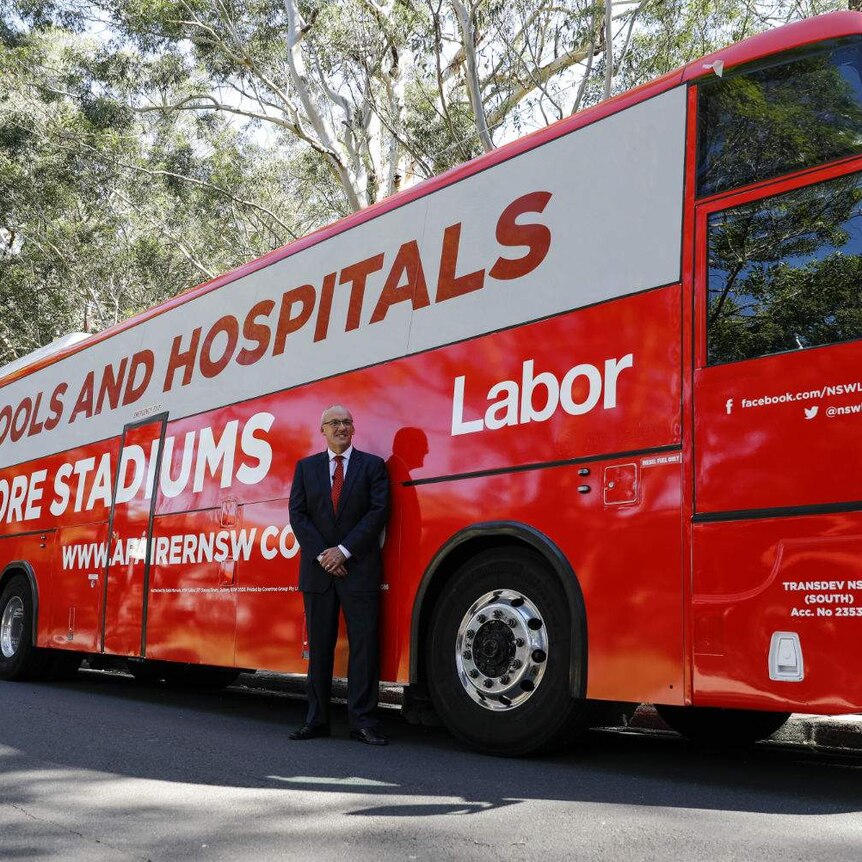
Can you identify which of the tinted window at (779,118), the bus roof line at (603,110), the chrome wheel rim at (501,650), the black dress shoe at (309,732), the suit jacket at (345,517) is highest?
the bus roof line at (603,110)

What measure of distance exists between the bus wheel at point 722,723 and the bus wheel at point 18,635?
7.23 m

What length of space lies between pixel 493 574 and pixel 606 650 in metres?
0.90

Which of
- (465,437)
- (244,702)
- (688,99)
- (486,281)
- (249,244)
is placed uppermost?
(249,244)

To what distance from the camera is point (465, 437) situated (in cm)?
602

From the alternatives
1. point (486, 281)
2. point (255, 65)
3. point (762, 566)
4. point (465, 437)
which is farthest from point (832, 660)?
point (255, 65)

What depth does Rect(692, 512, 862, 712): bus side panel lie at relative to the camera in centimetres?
424

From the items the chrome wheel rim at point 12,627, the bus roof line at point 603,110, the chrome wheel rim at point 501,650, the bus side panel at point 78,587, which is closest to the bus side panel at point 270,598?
the chrome wheel rim at point 501,650

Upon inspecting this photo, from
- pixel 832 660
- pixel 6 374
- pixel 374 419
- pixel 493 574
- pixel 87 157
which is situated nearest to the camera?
pixel 832 660

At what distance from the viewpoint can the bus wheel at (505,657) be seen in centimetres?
533

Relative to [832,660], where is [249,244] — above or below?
above

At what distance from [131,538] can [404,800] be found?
542 centimetres

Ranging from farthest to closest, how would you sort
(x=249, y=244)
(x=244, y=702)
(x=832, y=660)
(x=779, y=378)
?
(x=249, y=244) → (x=244, y=702) → (x=779, y=378) → (x=832, y=660)

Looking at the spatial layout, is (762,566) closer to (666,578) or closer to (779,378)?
(666,578)

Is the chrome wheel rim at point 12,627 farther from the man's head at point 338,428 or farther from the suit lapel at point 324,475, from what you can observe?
the man's head at point 338,428
